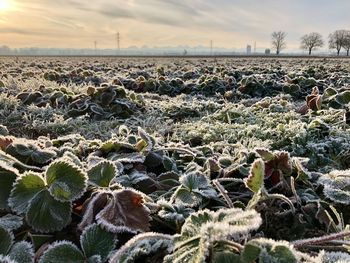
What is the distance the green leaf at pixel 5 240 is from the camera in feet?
4.48

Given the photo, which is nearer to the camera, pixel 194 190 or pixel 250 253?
pixel 250 253

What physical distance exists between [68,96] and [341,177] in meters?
5.11

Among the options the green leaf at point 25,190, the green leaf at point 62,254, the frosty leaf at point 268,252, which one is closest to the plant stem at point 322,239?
the frosty leaf at point 268,252

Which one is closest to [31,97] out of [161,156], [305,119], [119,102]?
[119,102]

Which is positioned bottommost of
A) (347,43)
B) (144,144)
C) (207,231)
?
(347,43)

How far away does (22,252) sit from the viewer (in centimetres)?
135

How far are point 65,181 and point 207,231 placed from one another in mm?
672

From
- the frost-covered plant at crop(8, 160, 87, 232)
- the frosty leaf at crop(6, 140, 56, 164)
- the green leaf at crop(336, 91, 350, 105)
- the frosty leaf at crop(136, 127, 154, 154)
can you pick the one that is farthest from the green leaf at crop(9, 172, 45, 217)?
the green leaf at crop(336, 91, 350, 105)

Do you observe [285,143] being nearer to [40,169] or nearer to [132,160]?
[132,160]

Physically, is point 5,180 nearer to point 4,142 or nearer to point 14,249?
point 14,249

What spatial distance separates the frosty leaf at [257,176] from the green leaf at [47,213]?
667mm

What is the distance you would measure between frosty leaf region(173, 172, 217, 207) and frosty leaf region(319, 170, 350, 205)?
501mm

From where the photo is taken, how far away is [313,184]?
205cm

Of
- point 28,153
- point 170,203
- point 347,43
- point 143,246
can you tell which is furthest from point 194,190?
point 347,43
